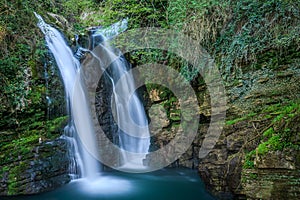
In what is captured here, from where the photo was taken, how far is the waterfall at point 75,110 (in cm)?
579

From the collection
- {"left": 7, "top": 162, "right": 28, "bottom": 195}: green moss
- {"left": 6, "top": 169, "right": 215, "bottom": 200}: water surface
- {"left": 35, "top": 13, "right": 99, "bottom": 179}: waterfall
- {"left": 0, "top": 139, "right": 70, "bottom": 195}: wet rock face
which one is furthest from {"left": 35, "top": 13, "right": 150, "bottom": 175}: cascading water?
{"left": 7, "top": 162, "right": 28, "bottom": 195}: green moss

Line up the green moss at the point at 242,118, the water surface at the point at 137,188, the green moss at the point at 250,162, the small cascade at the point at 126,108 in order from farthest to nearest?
the small cascade at the point at 126,108, the water surface at the point at 137,188, the green moss at the point at 242,118, the green moss at the point at 250,162

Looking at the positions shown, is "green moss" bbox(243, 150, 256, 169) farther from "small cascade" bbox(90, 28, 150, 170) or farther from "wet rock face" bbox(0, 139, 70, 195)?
"small cascade" bbox(90, 28, 150, 170)

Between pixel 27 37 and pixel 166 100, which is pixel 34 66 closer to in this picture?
pixel 27 37

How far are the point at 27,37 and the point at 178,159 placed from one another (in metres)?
4.54

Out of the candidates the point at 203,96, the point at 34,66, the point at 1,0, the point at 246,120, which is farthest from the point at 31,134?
the point at 246,120

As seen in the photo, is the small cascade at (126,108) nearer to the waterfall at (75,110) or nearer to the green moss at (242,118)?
the waterfall at (75,110)

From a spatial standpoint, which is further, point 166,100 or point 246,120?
point 166,100

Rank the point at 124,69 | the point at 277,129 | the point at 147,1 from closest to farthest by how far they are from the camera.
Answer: the point at 277,129, the point at 147,1, the point at 124,69

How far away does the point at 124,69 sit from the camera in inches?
312

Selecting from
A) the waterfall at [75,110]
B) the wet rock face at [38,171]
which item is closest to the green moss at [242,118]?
the waterfall at [75,110]

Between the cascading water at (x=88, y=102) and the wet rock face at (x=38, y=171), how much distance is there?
1.21ft

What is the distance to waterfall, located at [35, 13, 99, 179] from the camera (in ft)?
19.0

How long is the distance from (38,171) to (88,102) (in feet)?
7.21
